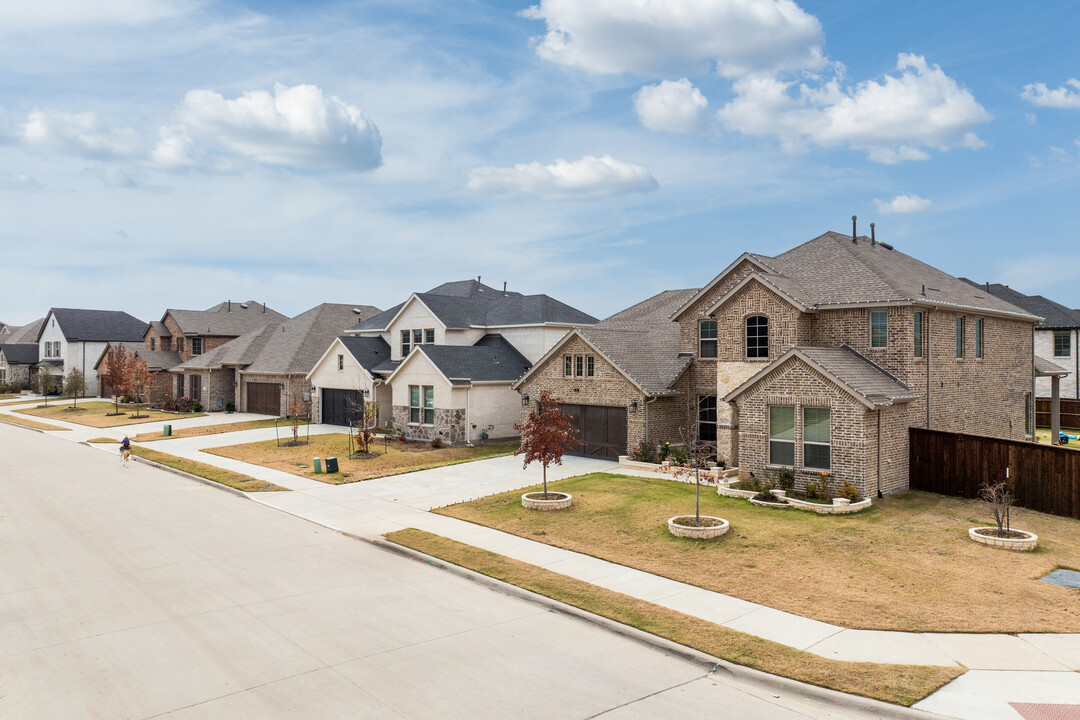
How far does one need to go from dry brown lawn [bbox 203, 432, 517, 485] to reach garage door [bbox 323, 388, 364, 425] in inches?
184

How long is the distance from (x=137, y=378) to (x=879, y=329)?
1959 inches

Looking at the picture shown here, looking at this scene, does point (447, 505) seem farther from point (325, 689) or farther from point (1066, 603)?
point (1066, 603)

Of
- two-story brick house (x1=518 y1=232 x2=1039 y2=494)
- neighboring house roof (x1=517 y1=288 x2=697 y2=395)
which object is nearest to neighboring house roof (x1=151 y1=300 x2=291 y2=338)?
neighboring house roof (x1=517 y1=288 x2=697 y2=395)

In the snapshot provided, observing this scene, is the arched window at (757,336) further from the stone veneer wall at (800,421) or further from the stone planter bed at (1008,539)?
the stone planter bed at (1008,539)

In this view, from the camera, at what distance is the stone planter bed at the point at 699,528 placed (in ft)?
53.4

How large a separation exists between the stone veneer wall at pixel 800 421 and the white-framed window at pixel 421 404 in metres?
17.9

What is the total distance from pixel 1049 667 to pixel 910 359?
13.8m

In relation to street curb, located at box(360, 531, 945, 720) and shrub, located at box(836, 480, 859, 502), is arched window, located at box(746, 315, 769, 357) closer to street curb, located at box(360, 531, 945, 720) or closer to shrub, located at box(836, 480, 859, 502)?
shrub, located at box(836, 480, 859, 502)

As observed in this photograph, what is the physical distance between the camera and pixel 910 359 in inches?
864

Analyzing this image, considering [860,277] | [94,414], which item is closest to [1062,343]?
[860,277]

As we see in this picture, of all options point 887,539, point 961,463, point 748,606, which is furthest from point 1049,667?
point 961,463

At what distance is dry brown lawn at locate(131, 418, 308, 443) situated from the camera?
38438 millimetres

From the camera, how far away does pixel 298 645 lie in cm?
1036

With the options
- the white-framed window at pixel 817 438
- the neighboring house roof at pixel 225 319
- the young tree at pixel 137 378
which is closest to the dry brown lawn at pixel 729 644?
the white-framed window at pixel 817 438
